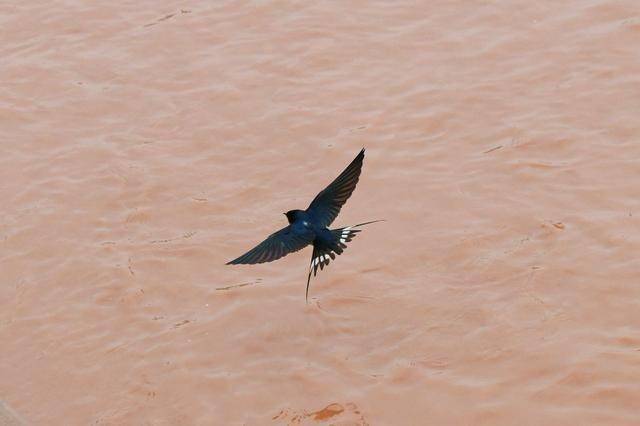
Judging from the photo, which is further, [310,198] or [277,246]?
[310,198]

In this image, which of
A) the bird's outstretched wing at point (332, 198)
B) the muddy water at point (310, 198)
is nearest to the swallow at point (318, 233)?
the bird's outstretched wing at point (332, 198)

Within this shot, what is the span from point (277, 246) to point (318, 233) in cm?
30

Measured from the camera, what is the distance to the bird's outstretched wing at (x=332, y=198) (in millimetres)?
6011

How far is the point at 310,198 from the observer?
7.41 m

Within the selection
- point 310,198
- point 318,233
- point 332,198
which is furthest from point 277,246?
point 310,198

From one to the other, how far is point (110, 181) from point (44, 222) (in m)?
0.64

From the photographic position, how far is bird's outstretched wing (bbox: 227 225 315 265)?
5.51 metres

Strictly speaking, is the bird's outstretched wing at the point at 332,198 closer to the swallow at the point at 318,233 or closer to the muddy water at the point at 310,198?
the swallow at the point at 318,233

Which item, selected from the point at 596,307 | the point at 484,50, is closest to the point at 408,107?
the point at 484,50

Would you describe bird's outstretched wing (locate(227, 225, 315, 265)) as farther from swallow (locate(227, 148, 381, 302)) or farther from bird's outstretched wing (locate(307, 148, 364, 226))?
bird's outstretched wing (locate(307, 148, 364, 226))

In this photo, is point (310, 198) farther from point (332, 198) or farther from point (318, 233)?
point (318, 233)

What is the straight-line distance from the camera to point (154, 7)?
33.9 ft

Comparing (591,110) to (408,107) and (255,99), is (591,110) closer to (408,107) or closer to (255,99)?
(408,107)

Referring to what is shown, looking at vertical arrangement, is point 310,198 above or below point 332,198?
below
